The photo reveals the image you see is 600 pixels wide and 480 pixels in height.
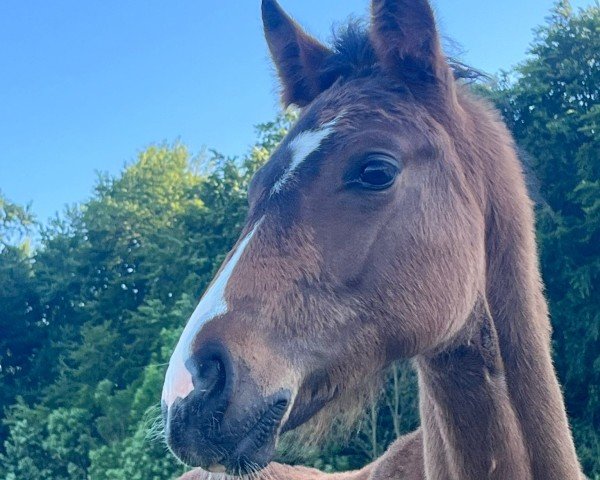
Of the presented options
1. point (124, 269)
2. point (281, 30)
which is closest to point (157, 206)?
point (124, 269)

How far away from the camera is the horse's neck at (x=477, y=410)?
2201mm

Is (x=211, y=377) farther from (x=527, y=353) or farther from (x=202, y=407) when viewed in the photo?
(x=527, y=353)

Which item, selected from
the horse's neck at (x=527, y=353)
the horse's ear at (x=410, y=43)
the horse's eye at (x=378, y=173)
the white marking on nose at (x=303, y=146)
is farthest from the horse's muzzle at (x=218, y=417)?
the horse's ear at (x=410, y=43)

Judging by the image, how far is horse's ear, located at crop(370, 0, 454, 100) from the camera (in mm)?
2312

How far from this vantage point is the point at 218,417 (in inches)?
66.3

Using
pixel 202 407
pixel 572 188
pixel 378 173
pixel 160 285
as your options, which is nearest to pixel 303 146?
pixel 378 173

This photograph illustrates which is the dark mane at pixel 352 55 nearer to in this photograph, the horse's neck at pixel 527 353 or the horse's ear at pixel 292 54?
the horse's ear at pixel 292 54

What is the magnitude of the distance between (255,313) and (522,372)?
1.14 meters

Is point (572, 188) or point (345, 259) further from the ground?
point (572, 188)

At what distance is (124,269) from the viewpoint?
2086cm

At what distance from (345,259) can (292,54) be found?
1.30 meters

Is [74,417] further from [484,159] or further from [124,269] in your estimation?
[484,159]

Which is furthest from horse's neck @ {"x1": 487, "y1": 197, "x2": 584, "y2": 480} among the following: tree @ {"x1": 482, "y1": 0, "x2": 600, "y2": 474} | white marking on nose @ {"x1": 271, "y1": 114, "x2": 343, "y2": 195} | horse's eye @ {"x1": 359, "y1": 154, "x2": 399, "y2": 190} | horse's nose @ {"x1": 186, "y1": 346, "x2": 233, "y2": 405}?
tree @ {"x1": 482, "y1": 0, "x2": 600, "y2": 474}

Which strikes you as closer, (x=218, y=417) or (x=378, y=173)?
(x=218, y=417)
